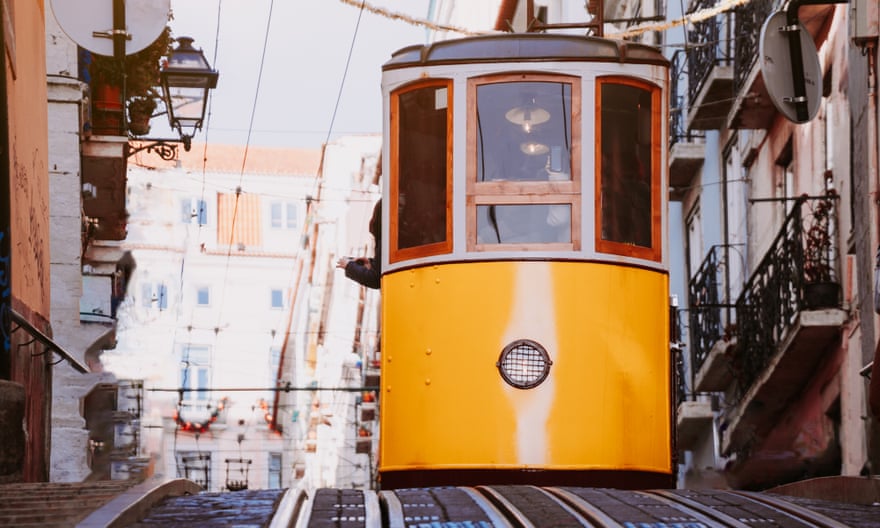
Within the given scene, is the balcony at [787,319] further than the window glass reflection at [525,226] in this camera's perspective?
Yes

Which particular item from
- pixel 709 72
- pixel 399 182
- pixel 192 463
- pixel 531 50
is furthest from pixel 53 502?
pixel 192 463

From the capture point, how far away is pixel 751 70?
20203 mm

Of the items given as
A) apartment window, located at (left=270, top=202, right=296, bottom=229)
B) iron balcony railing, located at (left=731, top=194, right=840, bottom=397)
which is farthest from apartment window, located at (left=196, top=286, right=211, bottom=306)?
iron balcony railing, located at (left=731, top=194, right=840, bottom=397)

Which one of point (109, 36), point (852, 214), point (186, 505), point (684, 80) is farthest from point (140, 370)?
point (186, 505)

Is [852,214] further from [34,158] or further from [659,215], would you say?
[34,158]

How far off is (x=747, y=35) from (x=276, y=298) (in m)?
59.3

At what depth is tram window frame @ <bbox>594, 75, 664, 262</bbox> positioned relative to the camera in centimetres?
1238

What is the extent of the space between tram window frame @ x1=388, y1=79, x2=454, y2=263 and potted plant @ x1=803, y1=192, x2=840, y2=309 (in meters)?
5.66

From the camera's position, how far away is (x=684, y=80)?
25.8m

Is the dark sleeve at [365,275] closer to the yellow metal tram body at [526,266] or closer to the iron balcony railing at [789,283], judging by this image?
the yellow metal tram body at [526,266]

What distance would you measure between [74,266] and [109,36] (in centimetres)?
891

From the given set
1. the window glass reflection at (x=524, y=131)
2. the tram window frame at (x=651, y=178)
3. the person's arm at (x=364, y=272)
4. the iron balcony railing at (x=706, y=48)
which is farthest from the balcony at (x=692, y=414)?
the window glass reflection at (x=524, y=131)

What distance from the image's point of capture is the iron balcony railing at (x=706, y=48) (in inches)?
878

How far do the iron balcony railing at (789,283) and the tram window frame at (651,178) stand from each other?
4.90 metres
